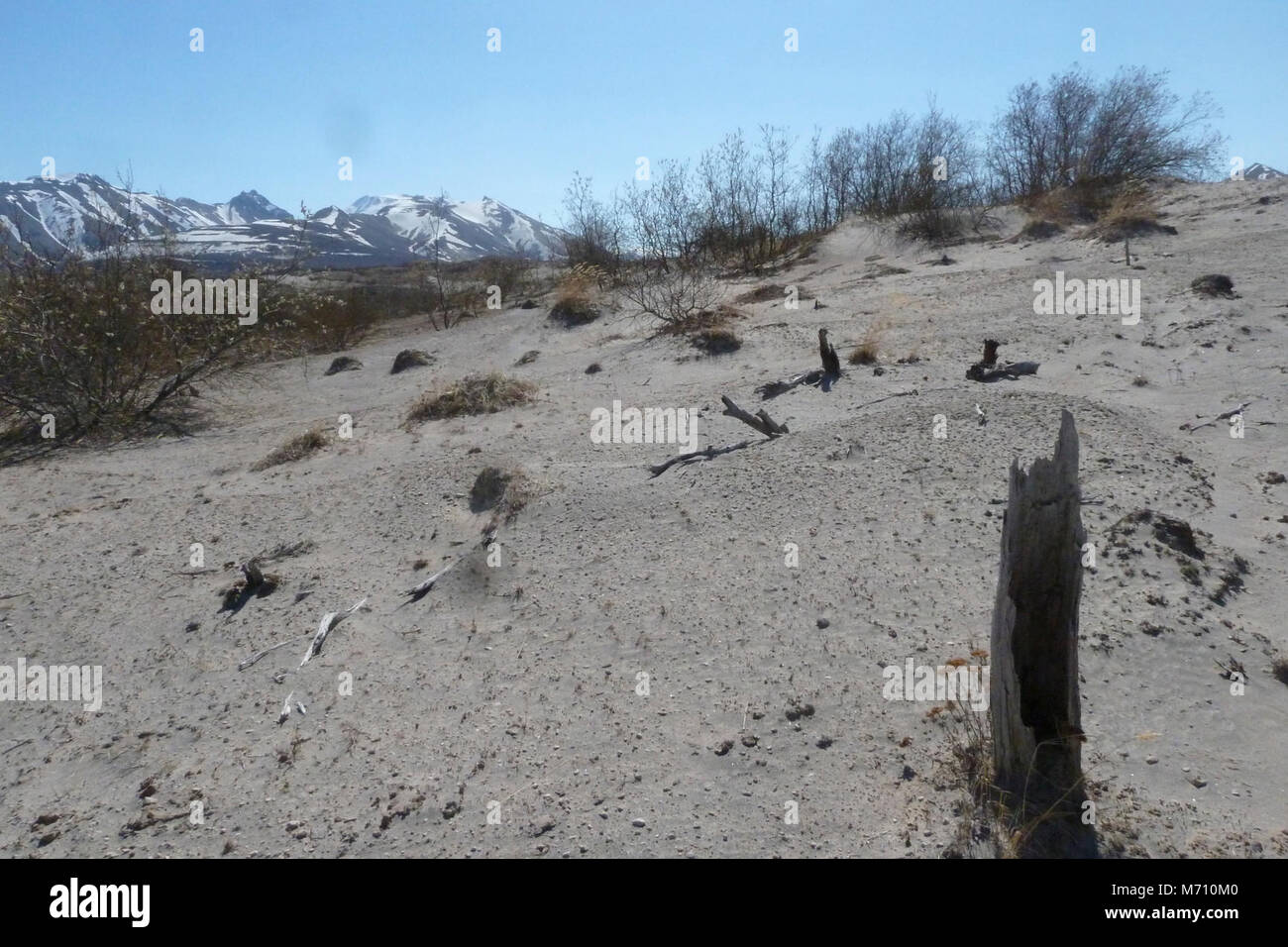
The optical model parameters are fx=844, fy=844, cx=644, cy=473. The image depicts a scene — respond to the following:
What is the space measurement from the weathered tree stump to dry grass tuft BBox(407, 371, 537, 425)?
5.52 meters

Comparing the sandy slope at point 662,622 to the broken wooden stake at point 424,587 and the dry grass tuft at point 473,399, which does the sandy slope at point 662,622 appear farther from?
the dry grass tuft at point 473,399

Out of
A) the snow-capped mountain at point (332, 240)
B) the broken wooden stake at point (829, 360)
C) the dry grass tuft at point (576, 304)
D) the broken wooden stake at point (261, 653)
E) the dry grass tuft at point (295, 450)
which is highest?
the snow-capped mountain at point (332, 240)

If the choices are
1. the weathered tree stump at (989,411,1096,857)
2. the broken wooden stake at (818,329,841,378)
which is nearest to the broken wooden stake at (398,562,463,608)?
the weathered tree stump at (989,411,1096,857)

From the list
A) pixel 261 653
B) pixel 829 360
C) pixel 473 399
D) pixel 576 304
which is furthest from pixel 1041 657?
pixel 576 304

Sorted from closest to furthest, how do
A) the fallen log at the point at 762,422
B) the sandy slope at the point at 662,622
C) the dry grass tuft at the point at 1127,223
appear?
the sandy slope at the point at 662,622, the fallen log at the point at 762,422, the dry grass tuft at the point at 1127,223

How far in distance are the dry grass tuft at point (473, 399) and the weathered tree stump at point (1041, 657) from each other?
5517 millimetres

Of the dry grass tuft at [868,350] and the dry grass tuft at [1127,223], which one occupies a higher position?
the dry grass tuft at [1127,223]

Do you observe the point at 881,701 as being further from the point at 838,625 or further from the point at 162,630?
the point at 162,630

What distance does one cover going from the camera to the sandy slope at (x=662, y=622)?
8.84 ft

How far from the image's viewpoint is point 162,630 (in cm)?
452

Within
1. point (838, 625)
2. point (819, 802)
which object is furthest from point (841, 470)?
point (819, 802)

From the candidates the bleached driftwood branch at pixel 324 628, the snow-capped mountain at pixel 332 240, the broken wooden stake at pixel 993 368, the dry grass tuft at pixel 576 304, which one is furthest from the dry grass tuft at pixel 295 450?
the dry grass tuft at pixel 576 304

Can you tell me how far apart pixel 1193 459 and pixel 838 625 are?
278 cm

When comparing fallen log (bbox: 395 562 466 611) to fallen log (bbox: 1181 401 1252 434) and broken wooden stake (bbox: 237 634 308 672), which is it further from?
fallen log (bbox: 1181 401 1252 434)
